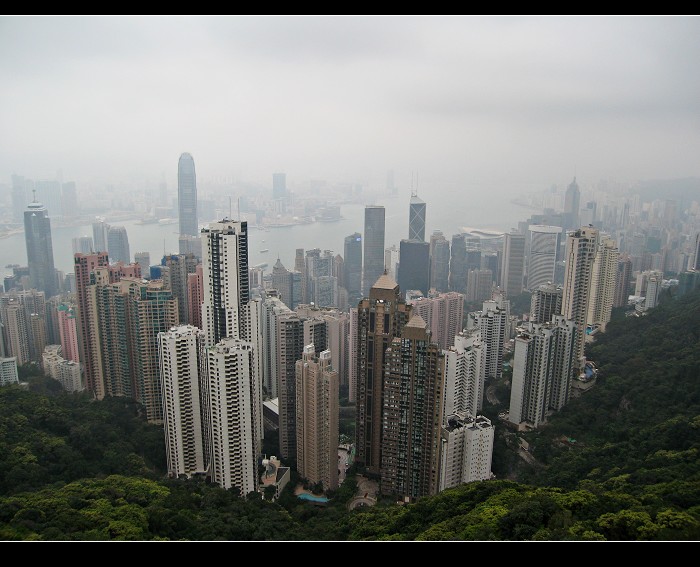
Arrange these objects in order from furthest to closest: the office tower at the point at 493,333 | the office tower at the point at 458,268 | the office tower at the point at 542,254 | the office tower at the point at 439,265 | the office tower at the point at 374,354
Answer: the office tower at the point at 458,268 → the office tower at the point at 439,265 → the office tower at the point at 542,254 → the office tower at the point at 493,333 → the office tower at the point at 374,354

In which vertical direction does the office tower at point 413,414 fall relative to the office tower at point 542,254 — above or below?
below

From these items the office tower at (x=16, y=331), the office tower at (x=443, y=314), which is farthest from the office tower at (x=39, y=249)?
the office tower at (x=443, y=314)

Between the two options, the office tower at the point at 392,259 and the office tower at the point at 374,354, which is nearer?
the office tower at the point at 374,354

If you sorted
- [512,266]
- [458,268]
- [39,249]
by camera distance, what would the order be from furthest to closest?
[512,266] → [458,268] → [39,249]

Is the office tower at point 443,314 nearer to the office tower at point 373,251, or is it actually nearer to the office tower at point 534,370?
the office tower at point 373,251

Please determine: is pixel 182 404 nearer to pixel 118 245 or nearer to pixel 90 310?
pixel 90 310

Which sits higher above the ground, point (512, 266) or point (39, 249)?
point (39, 249)

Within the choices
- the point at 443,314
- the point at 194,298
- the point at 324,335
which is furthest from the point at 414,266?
the point at 194,298
